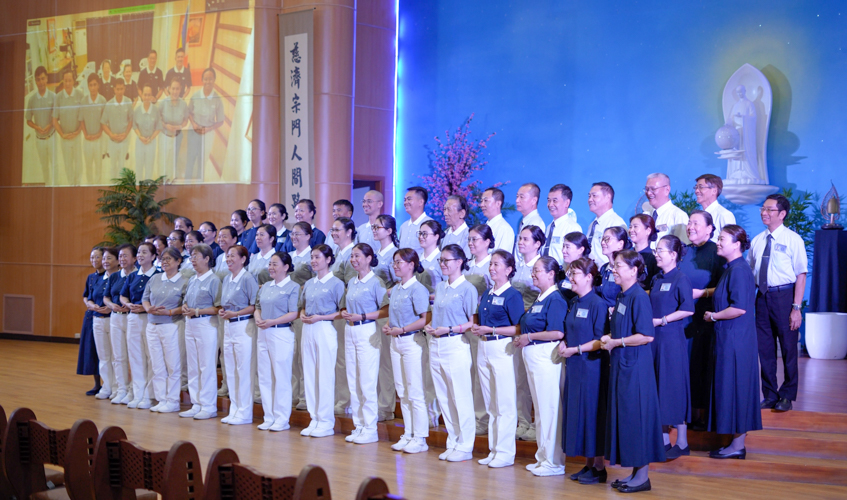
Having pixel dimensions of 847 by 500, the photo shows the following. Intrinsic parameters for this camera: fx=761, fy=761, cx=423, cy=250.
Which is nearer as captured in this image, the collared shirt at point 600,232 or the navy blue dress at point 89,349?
the collared shirt at point 600,232

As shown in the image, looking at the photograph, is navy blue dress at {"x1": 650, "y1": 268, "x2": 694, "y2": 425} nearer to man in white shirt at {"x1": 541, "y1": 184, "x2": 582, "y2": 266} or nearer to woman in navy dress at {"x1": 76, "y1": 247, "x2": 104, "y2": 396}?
man in white shirt at {"x1": 541, "y1": 184, "x2": 582, "y2": 266}

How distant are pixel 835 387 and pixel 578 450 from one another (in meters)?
2.53

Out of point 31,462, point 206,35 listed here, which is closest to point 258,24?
point 206,35

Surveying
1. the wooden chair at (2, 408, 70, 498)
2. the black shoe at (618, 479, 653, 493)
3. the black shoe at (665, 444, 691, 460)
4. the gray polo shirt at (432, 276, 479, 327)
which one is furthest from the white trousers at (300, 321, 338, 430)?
the wooden chair at (2, 408, 70, 498)

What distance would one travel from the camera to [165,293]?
20.4 ft

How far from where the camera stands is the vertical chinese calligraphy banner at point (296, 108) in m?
8.84

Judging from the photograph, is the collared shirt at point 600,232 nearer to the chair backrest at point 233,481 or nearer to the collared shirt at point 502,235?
the collared shirt at point 502,235

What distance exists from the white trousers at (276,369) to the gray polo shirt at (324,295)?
1.12ft

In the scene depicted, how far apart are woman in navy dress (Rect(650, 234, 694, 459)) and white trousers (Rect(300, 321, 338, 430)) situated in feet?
7.42

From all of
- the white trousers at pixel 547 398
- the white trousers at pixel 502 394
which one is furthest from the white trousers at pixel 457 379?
the white trousers at pixel 547 398

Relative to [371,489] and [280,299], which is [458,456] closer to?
[280,299]

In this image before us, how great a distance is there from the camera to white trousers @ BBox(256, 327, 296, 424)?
18.3 feet

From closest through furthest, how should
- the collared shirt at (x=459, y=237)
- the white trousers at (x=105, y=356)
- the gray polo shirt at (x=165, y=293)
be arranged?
the collared shirt at (x=459, y=237)
the gray polo shirt at (x=165, y=293)
the white trousers at (x=105, y=356)

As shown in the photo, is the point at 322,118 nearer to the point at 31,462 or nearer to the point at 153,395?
the point at 153,395
